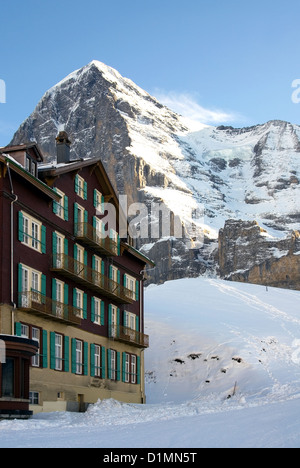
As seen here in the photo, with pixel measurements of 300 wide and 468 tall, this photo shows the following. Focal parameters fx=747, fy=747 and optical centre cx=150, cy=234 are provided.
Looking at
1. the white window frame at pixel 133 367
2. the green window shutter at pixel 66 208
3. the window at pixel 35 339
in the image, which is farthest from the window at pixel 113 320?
the window at pixel 35 339

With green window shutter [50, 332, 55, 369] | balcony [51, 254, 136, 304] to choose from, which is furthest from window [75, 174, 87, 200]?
green window shutter [50, 332, 55, 369]

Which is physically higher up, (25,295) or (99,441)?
(25,295)

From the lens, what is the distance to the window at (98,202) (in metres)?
45.9

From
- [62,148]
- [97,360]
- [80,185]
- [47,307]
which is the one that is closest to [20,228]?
[47,307]

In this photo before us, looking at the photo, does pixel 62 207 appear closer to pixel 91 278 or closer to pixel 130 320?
pixel 91 278

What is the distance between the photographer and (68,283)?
39.9m

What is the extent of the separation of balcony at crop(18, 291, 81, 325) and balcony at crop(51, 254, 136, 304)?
5.57ft

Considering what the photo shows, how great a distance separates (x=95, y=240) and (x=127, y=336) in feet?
26.2

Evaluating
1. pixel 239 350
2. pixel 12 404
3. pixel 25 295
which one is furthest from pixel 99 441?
pixel 239 350

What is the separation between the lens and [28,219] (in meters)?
35.2

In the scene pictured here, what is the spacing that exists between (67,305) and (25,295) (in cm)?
468

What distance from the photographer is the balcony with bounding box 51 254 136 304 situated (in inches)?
1499
